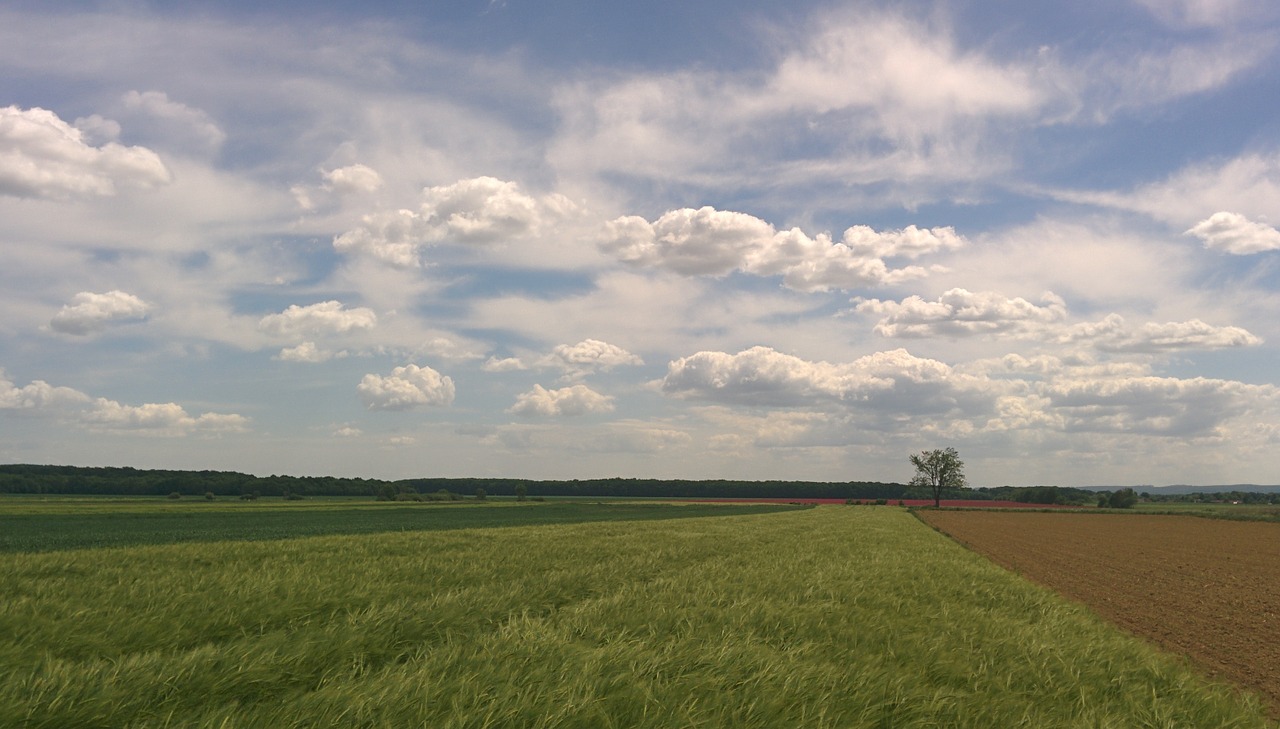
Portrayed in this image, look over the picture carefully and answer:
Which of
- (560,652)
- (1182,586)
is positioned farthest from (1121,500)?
(560,652)

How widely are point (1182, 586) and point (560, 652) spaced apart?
26868 millimetres

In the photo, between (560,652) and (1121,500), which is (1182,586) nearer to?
(560,652)

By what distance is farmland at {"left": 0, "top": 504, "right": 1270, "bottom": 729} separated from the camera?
222 inches

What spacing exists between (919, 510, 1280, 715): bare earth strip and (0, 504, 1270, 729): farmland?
10.7 feet

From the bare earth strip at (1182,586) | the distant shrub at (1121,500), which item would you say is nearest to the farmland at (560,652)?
the bare earth strip at (1182,586)

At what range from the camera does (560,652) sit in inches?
279

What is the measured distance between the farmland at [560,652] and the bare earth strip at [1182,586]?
129 inches

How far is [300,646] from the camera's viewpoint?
7922 mm

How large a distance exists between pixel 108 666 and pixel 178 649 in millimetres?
1889

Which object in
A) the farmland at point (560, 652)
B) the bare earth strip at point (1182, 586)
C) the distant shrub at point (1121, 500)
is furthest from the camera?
the distant shrub at point (1121, 500)

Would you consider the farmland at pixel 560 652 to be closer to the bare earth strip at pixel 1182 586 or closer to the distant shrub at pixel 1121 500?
the bare earth strip at pixel 1182 586

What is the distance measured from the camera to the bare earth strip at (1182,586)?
14.2 meters

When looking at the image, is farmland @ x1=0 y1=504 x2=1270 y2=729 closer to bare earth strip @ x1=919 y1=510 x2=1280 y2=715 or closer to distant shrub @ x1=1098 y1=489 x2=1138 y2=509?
bare earth strip @ x1=919 y1=510 x2=1280 y2=715

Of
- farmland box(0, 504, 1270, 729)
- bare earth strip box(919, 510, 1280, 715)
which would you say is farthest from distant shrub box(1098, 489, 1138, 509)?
farmland box(0, 504, 1270, 729)
